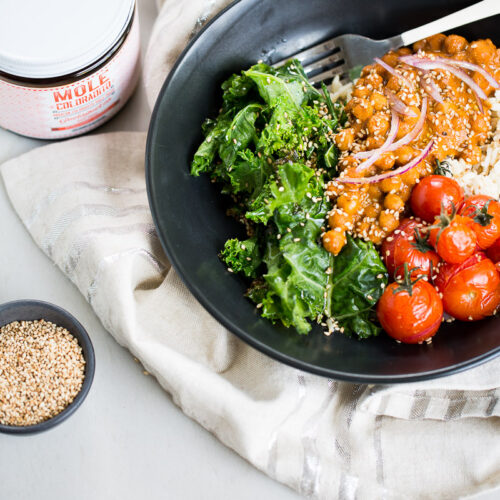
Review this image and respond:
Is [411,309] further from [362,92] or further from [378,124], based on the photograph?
[362,92]

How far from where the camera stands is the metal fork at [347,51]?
2.55 meters

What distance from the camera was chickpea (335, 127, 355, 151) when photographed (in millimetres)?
→ 2389

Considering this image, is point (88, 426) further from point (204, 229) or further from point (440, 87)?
point (440, 87)

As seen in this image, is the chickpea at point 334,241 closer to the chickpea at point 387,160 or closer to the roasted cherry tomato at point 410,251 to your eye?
the roasted cherry tomato at point 410,251

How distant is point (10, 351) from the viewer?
2445 millimetres

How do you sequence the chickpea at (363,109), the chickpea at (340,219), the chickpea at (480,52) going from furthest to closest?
the chickpea at (480,52) < the chickpea at (363,109) < the chickpea at (340,219)

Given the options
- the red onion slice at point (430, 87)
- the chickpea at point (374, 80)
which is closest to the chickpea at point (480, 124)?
the red onion slice at point (430, 87)

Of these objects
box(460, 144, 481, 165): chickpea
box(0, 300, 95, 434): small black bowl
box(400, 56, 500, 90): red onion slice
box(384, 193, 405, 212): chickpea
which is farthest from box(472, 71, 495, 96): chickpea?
box(0, 300, 95, 434): small black bowl

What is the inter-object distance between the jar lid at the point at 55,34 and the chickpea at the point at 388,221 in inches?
42.6

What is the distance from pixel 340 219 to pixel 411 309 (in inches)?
14.7

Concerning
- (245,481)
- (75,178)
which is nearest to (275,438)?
(245,481)

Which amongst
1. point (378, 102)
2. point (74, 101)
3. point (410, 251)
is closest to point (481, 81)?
point (378, 102)

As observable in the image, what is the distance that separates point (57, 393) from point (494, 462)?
1.56 m

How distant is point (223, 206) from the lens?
251cm
